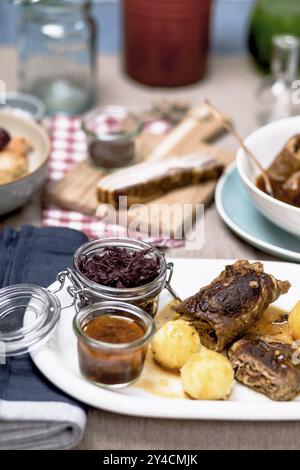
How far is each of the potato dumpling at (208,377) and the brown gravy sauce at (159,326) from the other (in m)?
0.04

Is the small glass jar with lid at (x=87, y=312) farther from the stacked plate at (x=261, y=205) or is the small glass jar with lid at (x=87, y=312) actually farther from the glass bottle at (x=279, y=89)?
the glass bottle at (x=279, y=89)

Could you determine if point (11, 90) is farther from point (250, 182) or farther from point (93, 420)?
point (93, 420)

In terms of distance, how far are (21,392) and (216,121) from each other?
→ 149 cm

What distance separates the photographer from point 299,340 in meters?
1.63

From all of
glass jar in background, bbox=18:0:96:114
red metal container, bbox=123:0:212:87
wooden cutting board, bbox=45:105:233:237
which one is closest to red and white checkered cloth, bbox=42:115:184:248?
wooden cutting board, bbox=45:105:233:237

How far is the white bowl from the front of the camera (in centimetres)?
195

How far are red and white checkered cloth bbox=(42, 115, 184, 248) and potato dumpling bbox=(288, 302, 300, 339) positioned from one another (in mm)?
519

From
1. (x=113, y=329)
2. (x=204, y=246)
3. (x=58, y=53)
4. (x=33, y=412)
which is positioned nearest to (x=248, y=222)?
(x=204, y=246)

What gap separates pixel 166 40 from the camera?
113 inches

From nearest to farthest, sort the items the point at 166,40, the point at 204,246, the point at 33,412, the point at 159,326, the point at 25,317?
1. the point at 33,412
2. the point at 25,317
3. the point at 159,326
4. the point at 204,246
5. the point at 166,40

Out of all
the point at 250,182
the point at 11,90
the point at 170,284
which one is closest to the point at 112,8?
the point at 11,90

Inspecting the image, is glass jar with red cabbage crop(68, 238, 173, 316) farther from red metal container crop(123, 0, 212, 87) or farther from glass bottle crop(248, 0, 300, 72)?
glass bottle crop(248, 0, 300, 72)

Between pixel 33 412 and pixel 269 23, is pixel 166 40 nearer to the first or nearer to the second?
pixel 269 23

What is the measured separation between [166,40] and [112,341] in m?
1.64
